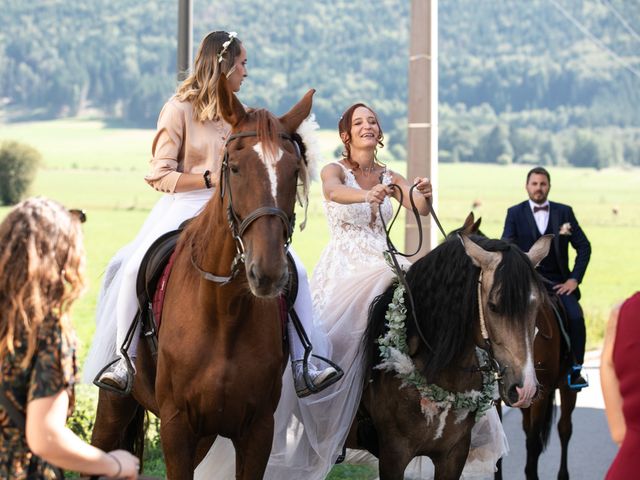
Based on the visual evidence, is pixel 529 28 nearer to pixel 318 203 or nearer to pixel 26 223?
pixel 318 203

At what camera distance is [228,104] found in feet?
18.1

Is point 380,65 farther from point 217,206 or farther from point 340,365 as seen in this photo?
point 217,206

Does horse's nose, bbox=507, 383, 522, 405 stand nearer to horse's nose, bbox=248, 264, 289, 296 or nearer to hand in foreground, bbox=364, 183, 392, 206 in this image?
hand in foreground, bbox=364, 183, 392, 206

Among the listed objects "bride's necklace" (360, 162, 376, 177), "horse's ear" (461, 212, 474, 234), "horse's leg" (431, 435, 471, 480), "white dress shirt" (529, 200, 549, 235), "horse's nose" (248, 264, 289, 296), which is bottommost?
"horse's leg" (431, 435, 471, 480)

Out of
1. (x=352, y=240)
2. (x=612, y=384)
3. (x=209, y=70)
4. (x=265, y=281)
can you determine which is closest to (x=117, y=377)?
(x=265, y=281)

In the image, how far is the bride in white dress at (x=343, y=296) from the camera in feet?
22.3

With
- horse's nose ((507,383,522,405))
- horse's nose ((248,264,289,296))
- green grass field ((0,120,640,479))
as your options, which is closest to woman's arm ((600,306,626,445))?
horse's nose ((248,264,289,296))

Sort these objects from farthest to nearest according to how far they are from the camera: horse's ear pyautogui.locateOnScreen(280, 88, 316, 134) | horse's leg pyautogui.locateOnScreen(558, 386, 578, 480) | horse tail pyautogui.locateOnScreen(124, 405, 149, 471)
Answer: horse's leg pyautogui.locateOnScreen(558, 386, 578, 480)
horse tail pyautogui.locateOnScreen(124, 405, 149, 471)
horse's ear pyautogui.locateOnScreen(280, 88, 316, 134)

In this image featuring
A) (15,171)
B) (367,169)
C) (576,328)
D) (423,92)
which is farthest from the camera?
(15,171)

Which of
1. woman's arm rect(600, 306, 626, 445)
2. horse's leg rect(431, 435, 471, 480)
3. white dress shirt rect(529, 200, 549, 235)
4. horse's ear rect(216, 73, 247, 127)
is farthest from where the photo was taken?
white dress shirt rect(529, 200, 549, 235)

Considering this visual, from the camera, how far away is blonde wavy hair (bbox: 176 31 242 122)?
6.49 meters

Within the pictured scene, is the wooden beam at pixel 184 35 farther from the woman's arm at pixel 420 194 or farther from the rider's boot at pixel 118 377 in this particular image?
the rider's boot at pixel 118 377

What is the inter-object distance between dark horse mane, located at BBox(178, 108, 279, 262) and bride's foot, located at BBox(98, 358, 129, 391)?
786 mm

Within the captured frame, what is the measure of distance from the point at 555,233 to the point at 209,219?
16.8 feet
